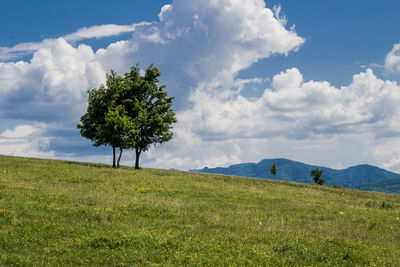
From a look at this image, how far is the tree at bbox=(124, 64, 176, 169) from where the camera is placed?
51.7 meters

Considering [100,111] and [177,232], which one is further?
[100,111]

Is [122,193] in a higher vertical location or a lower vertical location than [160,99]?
lower

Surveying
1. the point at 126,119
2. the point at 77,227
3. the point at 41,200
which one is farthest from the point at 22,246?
the point at 126,119

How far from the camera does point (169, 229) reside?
14883mm

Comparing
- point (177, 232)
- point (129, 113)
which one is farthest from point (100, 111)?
point (177, 232)

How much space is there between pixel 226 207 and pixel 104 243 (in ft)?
39.3

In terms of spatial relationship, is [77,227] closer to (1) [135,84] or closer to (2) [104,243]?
(2) [104,243]

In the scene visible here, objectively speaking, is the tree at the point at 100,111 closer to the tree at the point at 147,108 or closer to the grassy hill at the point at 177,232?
the tree at the point at 147,108

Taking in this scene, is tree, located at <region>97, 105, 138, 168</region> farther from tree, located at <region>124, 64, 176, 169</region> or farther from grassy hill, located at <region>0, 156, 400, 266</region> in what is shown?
grassy hill, located at <region>0, 156, 400, 266</region>

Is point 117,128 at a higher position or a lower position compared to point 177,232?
higher

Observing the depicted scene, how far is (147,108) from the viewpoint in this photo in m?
54.6

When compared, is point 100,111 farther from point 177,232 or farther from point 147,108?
point 177,232

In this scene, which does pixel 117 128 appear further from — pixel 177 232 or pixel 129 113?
pixel 177 232

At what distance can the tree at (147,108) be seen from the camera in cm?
5169
